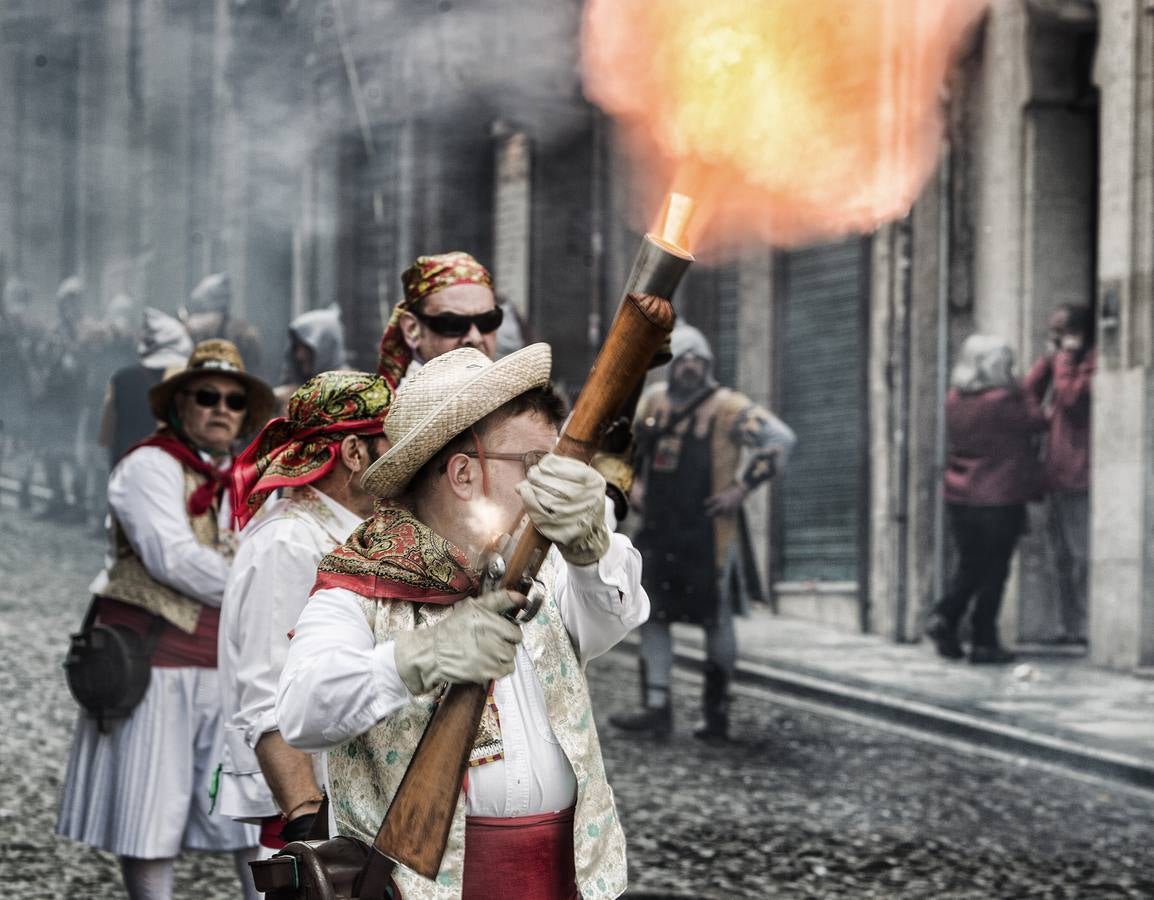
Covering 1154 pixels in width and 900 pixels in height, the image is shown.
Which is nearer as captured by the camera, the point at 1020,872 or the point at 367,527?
the point at 367,527

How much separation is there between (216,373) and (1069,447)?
6458mm

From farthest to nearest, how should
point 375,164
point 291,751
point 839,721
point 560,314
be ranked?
1. point 560,314
2. point 375,164
3. point 839,721
4. point 291,751

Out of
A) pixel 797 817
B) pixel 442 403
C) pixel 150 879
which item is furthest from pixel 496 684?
pixel 797 817

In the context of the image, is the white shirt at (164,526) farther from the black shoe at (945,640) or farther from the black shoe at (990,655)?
the black shoe at (945,640)

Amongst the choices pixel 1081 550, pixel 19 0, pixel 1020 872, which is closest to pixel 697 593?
pixel 1081 550

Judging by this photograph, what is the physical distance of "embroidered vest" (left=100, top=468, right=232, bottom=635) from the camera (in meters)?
5.30

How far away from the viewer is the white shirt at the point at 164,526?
5180 mm

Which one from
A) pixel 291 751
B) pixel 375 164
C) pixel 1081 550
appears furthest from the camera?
pixel 375 164

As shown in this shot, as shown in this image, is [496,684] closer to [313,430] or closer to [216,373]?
[313,430]

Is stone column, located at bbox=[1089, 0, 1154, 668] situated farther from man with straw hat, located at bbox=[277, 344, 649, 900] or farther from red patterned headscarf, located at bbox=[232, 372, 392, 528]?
man with straw hat, located at bbox=[277, 344, 649, 900]

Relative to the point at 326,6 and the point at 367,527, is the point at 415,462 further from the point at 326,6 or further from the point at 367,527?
the point at 326,6

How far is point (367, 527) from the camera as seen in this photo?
284 cm

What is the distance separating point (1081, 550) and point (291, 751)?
25.9ft

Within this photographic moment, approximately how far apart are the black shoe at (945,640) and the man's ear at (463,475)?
28.4 feet
